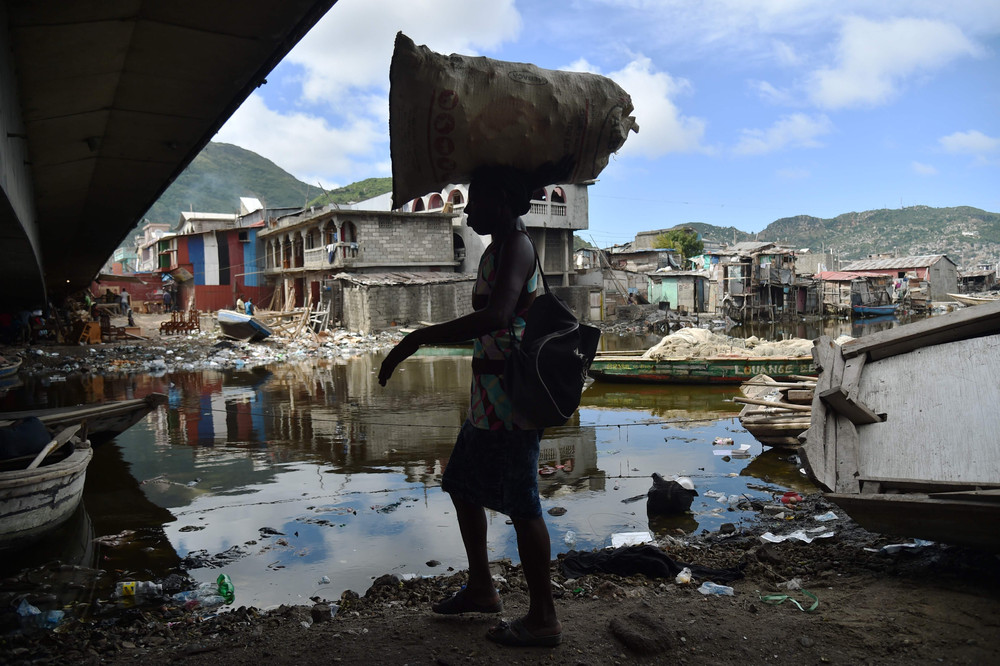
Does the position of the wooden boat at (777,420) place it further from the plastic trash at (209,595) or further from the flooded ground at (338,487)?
the plastic trash at (209,595)

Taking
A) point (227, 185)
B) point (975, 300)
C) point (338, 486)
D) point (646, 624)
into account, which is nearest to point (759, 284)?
point (975, 300)

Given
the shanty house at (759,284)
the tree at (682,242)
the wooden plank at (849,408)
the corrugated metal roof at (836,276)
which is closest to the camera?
the wooden plank at (849,408)

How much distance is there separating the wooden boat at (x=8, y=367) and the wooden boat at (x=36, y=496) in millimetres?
10200

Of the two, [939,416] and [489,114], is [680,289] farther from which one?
[489,114]

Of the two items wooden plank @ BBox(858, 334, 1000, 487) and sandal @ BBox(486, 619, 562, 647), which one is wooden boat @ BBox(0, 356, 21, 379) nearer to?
sandal @ BBox(486, 619, 562, 647)

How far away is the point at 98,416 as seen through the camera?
21.1 ft

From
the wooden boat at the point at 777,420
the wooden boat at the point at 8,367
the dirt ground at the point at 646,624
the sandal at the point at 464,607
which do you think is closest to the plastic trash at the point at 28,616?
the dirt ground at the point at 646,624

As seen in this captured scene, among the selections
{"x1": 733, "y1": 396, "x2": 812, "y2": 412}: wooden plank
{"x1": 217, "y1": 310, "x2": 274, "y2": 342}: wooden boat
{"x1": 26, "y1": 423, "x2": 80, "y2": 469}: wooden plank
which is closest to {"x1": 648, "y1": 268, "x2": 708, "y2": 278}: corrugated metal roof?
{"x1": 217, "y1": 310, "x2": 274, "y2": 342}: wooden boat

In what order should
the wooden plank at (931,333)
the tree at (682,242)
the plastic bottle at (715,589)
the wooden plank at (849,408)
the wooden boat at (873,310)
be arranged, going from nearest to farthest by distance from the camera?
1. the plastic bottle at (715,589)
2. the wooden plank at (849,408)
3. the wooden plank at (931,333)
4. the wooden boat at (873,310)
5. the tree at (682,242)

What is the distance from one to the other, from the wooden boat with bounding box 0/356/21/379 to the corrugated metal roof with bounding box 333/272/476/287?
1240cm

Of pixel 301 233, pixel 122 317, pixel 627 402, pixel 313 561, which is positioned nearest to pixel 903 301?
pixel 301 233

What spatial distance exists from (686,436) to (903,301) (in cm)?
4414

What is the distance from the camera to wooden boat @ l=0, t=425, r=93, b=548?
13.3ft

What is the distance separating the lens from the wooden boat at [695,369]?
11875mm
